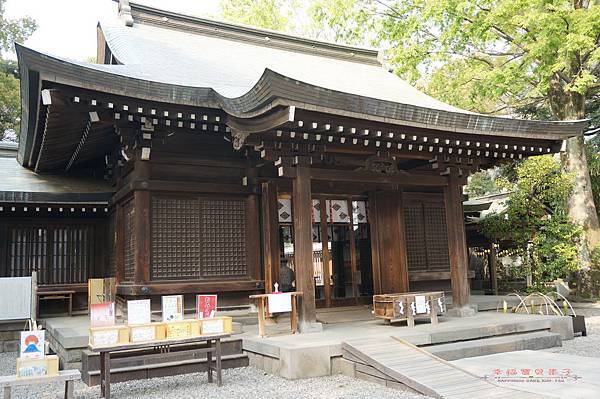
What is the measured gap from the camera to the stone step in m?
6.34

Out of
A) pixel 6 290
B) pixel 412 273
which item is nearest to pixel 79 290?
pixel 6 290

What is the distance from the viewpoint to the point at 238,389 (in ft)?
17.9

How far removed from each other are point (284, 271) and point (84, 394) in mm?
4158

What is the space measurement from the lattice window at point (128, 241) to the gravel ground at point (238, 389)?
2.46 metres

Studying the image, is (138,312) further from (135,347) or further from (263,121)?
(263,121)

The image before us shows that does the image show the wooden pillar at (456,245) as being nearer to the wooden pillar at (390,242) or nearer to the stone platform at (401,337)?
the stone platform at (401,337)

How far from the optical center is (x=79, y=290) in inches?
397

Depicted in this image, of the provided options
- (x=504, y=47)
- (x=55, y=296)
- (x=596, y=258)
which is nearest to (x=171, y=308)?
(x=55, y=296)

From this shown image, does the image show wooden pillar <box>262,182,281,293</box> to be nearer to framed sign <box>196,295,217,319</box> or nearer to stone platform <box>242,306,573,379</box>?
stone platform <box>242,306,573,379</box>

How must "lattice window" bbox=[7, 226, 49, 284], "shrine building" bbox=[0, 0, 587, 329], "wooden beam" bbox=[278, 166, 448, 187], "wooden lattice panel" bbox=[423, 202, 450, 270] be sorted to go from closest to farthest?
"shrine building" bbox=[0, 0, 587, 329] → "wooden beam" bbox=[278, 166, 448, 187] → "lattice window" bbox=[7, 226, 49, 284] → "wooden lattice panel" bbox=[423, 202, 450, 270]

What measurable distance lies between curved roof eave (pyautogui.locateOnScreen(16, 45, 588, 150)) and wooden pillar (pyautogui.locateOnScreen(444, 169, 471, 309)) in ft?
4.34

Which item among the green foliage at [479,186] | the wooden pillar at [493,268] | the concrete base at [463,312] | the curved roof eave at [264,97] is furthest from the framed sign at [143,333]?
the green foliage at [479,186]

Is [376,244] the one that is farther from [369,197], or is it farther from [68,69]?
[68,69]

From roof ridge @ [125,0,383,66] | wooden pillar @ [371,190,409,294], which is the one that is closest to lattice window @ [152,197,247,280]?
wooden pillar @ [371,190,409,294]
